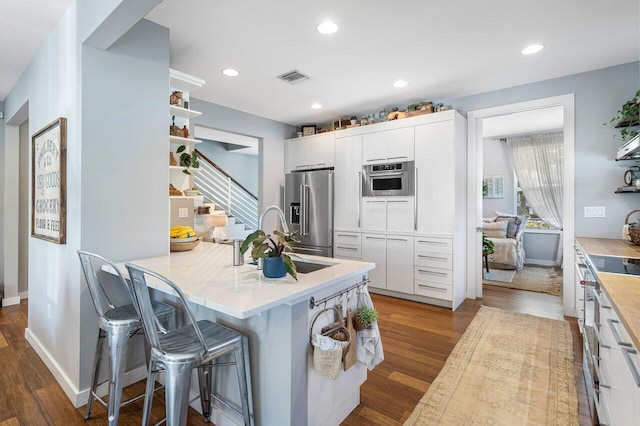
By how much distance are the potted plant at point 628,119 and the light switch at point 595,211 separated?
0.70 m

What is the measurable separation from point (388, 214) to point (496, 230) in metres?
2.86

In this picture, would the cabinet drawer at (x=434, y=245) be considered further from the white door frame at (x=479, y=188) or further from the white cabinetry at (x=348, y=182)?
the white cabinetry at (x=348, y=182)

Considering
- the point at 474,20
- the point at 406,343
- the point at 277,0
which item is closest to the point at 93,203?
the point at 277,0

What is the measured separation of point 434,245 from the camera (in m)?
3.82

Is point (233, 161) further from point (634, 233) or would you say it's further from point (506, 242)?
point (634, 233)

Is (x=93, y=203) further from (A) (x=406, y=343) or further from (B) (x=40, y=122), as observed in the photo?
(A) (x=406, y=343)

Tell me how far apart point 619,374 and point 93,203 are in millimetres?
2810

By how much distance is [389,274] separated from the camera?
4180 millimetres

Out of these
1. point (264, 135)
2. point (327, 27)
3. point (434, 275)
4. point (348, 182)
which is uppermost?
point (327, 27)

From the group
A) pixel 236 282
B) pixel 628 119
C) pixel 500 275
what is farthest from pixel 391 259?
pixel 236 282

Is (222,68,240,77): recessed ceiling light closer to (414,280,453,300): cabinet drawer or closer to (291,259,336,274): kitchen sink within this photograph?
(291,259,336,274): kitchen sink

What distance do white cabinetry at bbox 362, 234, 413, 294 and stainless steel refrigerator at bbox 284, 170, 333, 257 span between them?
0.65 meters

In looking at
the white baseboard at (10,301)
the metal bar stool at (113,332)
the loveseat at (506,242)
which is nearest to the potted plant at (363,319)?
the metal bar stool at (113,332)

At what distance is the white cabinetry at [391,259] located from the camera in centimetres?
403
